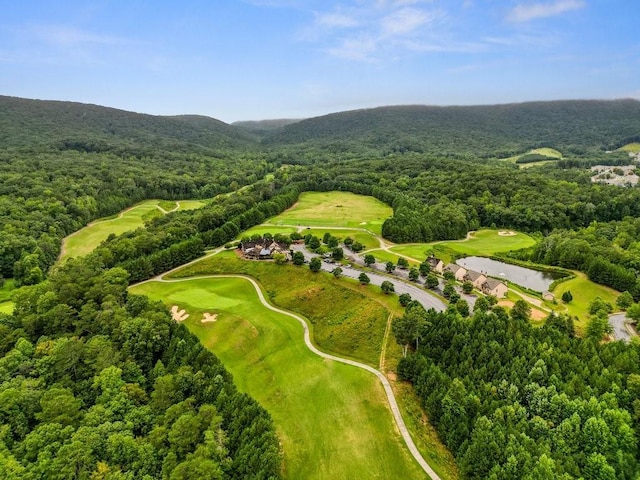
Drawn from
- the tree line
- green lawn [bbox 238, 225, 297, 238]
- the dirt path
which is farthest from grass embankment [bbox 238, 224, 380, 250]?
the tree line

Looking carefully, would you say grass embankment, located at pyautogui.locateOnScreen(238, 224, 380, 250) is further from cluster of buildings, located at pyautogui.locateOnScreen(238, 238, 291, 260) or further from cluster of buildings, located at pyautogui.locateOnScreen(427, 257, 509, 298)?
cluster of buildings, located at pyautogui.locateOnScreen(427, 257, 509, 298)

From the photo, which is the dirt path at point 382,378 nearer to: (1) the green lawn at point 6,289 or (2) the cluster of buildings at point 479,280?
(2) the cluster of buildings at point 479,280

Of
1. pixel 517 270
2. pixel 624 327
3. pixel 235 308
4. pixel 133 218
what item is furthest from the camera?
pixel 133 218

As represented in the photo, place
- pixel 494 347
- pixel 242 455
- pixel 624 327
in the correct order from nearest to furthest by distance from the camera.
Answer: pixel 242 455 → pixel 494 347 → pixel 624 327

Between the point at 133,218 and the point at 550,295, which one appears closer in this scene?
the point at 550,295

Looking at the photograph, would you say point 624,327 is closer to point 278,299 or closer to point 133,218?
point 278,299

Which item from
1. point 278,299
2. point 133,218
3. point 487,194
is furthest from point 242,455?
point 487,194

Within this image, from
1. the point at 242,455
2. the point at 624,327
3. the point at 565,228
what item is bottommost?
the point at 565,228

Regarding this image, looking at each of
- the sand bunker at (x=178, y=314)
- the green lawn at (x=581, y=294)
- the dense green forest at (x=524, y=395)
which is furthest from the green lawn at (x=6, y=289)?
the green lawn at (x=581, y=294)
